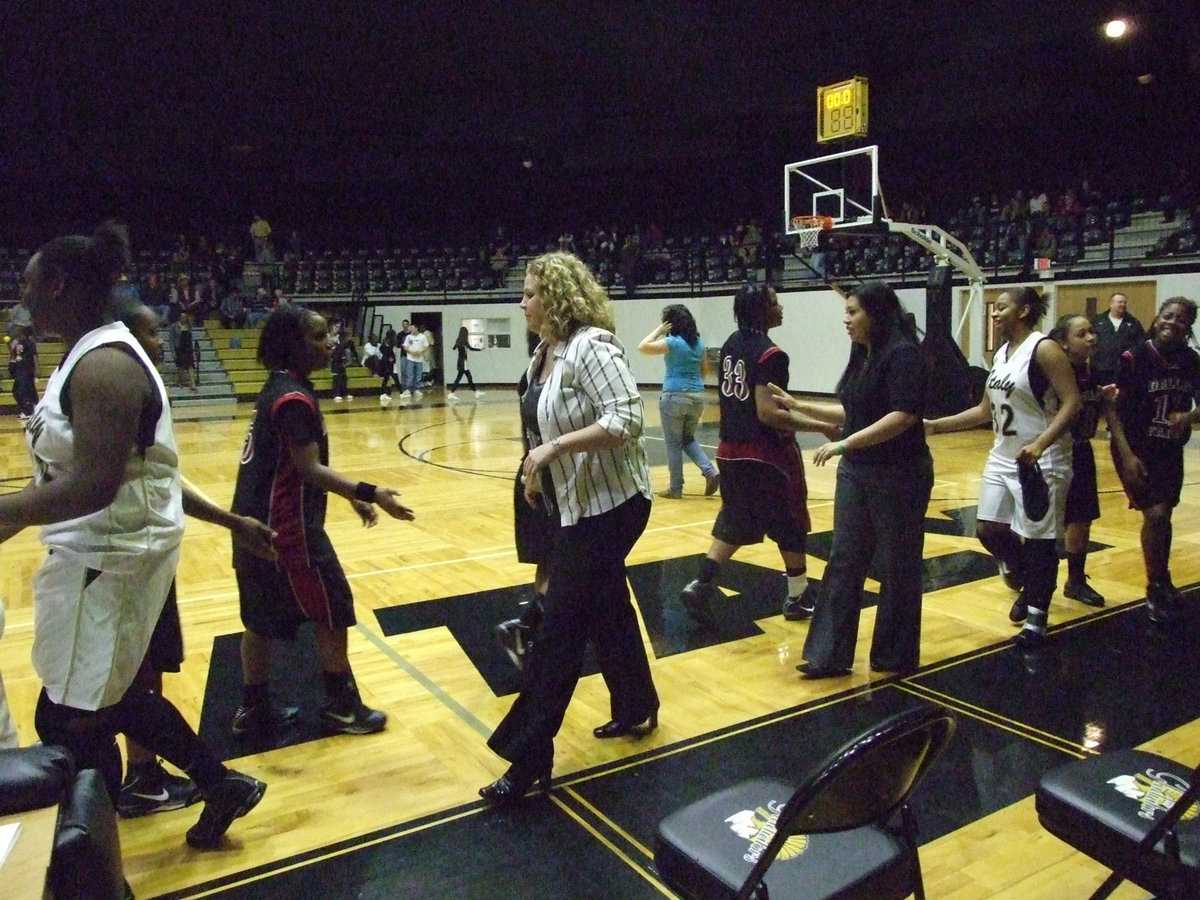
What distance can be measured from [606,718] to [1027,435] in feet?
7.73

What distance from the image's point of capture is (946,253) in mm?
12352

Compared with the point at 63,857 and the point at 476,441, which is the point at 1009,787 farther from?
the point at 476,441

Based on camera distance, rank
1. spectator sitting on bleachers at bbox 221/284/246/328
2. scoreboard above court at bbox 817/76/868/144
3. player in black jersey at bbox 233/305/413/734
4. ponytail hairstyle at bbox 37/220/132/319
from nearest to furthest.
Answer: ponytail hairstyle at bbox 37/220/132/319 → player in black jersey at bbox 233/305/413/734 → scoreboard above court at bbox 817/76/868/144 → spectator sitting on bleachers at bbox 221/284/246/328

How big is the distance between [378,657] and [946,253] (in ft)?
34.1

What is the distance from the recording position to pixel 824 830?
160 centimetres

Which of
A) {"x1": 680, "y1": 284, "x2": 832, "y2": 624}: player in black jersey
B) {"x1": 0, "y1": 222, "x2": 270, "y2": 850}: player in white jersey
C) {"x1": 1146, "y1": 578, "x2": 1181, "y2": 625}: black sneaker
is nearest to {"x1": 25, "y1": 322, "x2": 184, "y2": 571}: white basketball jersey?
{"x1": 0, "y1": 222, "x2": 270, "y2": 850}: player in white jersey

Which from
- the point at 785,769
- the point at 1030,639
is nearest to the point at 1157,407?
the point at 1030,639

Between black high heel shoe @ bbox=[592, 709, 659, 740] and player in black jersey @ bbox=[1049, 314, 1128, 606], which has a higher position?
player in black jersey @ bbox=[1049, 314, 1128, 606]

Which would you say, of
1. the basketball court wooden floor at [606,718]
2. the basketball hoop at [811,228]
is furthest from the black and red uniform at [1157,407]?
the basketball hoop at [811,228]

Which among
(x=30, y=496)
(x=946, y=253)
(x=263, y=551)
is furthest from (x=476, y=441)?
(x=30, y=496)

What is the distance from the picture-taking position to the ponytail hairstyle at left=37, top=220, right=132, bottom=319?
215 cm

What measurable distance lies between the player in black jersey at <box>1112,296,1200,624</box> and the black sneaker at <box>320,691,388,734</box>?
364cm

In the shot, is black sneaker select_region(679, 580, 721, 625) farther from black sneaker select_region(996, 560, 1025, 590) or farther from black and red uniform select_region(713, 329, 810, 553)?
black sneaker select_region(996, 560, 1025, 590)

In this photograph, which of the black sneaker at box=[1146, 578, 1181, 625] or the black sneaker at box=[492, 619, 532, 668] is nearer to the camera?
the black sneaker at box=[492, 619, 532, 668]
